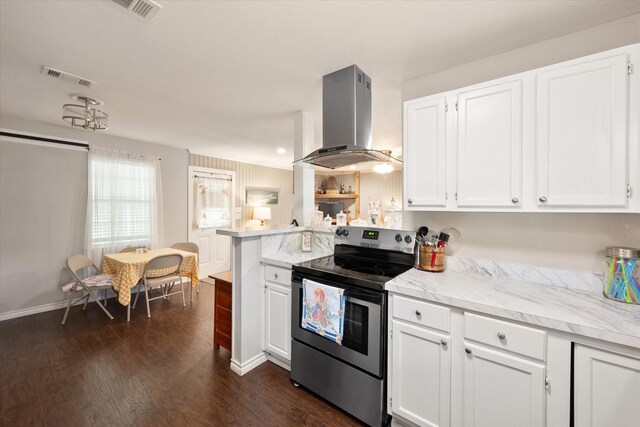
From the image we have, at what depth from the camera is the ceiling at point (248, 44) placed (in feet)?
4.75

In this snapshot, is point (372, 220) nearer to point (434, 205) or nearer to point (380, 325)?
point (434, 205)

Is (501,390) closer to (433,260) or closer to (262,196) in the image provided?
(433,260)

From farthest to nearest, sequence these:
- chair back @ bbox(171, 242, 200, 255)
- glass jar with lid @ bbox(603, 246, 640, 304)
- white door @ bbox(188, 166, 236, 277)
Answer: white door @ bbox(188, 166, 236, 277), chair back @ bbox(171, 242, 200, 255), glass jar with lid @ bbox(603, 246, 640, 304)

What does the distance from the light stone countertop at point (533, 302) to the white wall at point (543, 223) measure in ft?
0.70

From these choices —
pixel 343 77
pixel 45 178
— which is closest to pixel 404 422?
pixel 343 77

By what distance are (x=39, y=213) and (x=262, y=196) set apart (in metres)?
3.59

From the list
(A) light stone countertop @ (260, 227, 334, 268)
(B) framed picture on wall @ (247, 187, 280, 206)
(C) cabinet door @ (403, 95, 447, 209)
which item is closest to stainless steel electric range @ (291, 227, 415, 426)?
(A) light stone countertop @ (260, 227, 334, 268)

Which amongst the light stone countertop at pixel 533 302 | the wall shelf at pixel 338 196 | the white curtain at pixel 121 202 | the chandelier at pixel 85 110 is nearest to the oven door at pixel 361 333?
the light stone countertop at pixel 533 302

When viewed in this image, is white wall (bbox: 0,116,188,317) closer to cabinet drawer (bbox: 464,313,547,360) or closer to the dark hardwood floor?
the dark hardwood floor

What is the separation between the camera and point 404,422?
159 cm

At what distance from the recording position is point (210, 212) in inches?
207

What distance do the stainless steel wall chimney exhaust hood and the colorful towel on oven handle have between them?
1.00m

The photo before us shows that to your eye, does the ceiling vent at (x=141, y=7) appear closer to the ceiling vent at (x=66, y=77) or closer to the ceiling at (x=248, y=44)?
the ceiling at (x=248, y=44)

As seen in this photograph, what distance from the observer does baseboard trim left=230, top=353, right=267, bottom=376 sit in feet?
7.18
